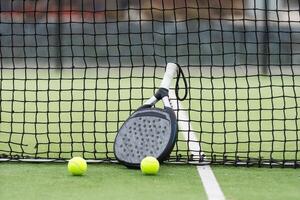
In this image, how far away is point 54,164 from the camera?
587 cm

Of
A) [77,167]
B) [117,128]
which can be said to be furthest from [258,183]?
[117,128]

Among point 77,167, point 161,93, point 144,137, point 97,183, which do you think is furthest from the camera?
point 161,93

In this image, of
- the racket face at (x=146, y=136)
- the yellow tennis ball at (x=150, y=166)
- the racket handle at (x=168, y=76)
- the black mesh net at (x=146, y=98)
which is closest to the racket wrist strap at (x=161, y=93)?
the racket handle at (x=168, y=76)

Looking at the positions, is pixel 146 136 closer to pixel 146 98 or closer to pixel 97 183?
pixel 97 183

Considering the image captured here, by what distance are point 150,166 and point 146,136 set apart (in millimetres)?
402

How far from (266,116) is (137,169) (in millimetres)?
4010

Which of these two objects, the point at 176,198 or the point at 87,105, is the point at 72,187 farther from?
the point at 87,105

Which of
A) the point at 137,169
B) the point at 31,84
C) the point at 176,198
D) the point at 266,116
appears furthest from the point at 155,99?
the point at 31,84

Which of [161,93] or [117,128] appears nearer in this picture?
[161,93]

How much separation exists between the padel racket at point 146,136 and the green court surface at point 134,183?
0.33 feet

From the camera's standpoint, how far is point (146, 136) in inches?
227

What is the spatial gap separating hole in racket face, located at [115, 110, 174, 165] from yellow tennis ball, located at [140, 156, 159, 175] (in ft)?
0.55

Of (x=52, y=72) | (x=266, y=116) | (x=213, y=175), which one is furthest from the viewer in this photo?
(x=52, y=72)

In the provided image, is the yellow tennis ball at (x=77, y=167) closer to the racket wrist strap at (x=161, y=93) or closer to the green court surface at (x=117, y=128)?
the green court surface at (x=117, y=128)
